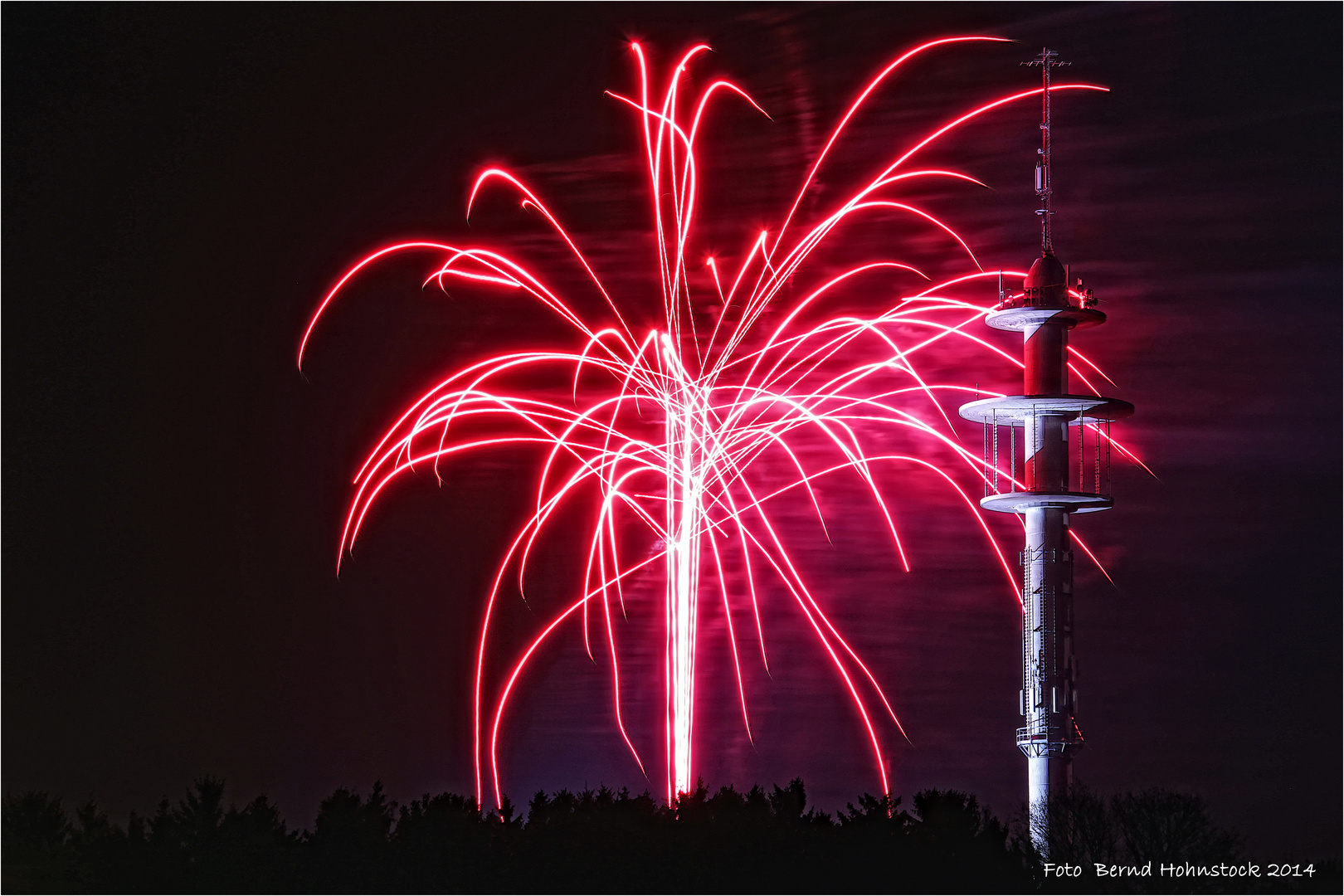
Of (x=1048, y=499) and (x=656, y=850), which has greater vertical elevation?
(x=1048, y=499)

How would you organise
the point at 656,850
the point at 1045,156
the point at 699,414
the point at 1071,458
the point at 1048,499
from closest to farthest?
the point at 656,850 → the point at 1048,499 → the point at 1045,156 → the point at 1071,458 → the point at 699,414

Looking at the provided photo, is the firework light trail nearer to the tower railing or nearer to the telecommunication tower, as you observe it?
the tower railing

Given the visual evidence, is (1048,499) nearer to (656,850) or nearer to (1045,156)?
(1045,156)

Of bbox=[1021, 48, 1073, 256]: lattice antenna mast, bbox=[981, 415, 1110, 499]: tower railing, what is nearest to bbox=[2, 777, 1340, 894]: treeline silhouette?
bbox=[981, 415, 1110, 499]: tower railing

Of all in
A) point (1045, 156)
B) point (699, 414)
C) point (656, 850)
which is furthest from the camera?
point (699, 414)

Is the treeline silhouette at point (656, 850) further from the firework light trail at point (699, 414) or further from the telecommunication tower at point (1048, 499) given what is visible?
the firework light trail at point (699, 414)

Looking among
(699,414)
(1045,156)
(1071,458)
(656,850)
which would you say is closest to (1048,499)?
(1071,458)
